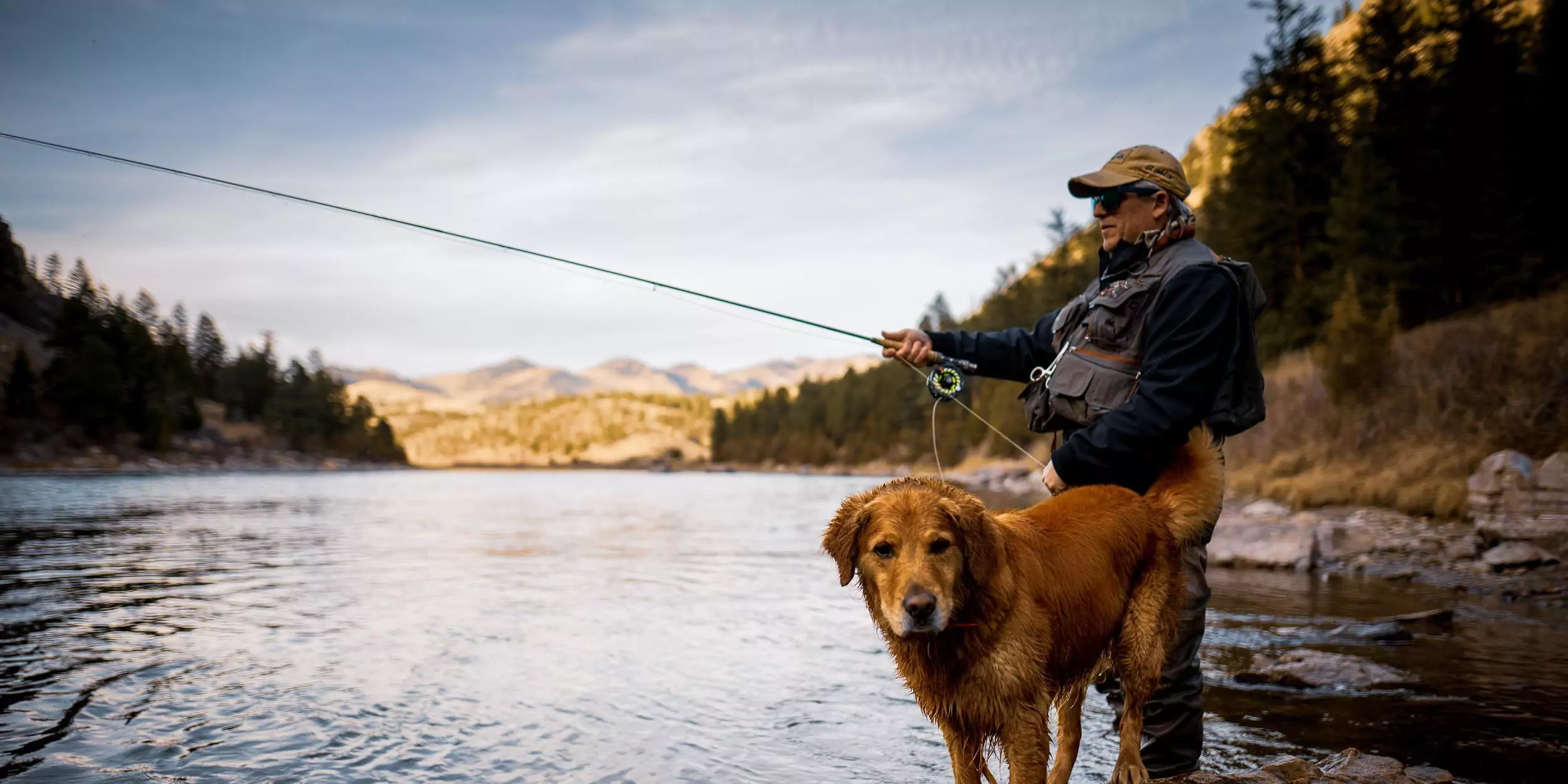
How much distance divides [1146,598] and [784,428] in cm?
16297

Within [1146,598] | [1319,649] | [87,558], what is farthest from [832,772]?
[87,558]

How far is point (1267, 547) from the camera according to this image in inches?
684

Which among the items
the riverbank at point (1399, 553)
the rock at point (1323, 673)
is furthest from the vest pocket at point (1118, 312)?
the riverbank at point (1399, 553)

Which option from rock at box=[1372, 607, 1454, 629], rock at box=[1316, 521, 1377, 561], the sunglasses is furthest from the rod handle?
rock at box=[1316, 521, 1377, 561]

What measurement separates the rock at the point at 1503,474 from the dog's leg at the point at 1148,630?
640 inches

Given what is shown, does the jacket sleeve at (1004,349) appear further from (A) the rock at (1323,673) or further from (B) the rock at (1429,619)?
(B) the rock at (1429,619)

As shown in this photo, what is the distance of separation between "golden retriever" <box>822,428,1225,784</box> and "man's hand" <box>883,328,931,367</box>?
1.25 meters

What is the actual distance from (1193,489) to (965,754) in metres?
1.67

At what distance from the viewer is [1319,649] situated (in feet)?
31.7

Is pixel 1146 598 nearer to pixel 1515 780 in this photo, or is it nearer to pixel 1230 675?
pixel 1515 780

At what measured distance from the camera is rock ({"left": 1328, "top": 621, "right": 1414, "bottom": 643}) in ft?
32.8

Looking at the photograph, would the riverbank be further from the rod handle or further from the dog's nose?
the dog's nose

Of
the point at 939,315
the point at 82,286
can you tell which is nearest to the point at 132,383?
the point at 82,286

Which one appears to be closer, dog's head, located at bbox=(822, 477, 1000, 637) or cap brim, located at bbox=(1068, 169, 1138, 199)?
dog's head, located at bbox=(822, 477, 1000, 637)
